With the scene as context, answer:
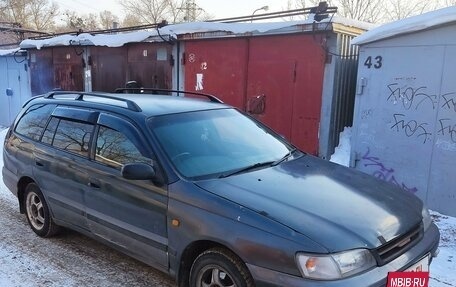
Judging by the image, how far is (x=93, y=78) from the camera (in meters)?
11.1

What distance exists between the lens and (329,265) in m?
2.32

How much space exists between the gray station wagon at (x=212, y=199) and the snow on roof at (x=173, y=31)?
3.32 m

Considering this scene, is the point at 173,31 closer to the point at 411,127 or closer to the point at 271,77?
the point at 271,77

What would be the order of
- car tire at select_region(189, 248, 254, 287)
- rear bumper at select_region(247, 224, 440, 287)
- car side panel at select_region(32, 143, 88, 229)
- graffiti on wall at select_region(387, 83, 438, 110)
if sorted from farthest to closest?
graffiti on wall at select_region(387, 83, 438, 110), car side panel at select_region(32, 143, 88, 229), car tire at select_region(189, 248, 254, 287), rear bumper at select_region(247, 224, 440, 287)

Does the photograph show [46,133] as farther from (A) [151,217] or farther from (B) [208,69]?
(B) [208,69]

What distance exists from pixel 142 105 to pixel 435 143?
3.65 m

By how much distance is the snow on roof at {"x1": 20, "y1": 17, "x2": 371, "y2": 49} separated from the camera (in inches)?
270

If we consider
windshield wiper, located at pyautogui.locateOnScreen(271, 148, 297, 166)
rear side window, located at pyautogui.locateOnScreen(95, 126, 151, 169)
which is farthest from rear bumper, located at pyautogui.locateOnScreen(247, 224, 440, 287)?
rear side window, located at pyautogui.locateOnScreen(95, 126, 151, 169)

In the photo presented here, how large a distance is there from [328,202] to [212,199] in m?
0.77

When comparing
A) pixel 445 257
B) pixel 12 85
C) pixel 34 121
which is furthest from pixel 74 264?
pixel 12 85

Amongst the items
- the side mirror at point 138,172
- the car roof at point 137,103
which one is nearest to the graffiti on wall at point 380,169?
the car roof at point 137,103

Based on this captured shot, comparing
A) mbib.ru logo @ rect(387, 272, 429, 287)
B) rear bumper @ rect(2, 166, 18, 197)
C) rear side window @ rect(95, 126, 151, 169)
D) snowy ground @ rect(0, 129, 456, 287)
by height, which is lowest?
snowy ground @ rect(0, 129, 456, 287)

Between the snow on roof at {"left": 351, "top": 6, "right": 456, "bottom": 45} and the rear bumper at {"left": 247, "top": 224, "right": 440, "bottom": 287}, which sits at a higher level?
the snow on roof at {"left": 351, "top": 6, "right": 456, "bottom": 45}

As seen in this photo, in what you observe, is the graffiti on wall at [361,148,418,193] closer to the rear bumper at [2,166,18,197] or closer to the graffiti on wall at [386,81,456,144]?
the graffiti on wall at [386,81,456,144]
